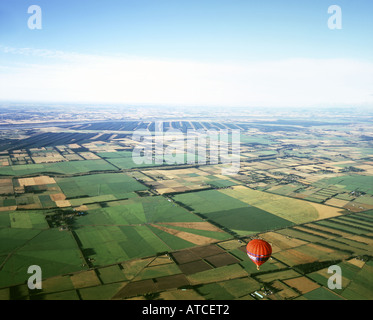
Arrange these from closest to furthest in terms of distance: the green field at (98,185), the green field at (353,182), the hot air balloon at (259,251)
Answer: the hot air balloon at (259,251) < the green field at (98,185) < the green field at (353,182)

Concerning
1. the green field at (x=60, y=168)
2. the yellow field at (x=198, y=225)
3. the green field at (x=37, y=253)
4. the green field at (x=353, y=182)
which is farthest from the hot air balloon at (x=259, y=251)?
the green field at (x=60, y=168)

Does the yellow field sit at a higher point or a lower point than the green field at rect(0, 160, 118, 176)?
lower

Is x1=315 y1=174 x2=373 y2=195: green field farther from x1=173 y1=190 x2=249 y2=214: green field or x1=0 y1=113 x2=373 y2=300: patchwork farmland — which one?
x1=173 y1=190 x2=249 y2=214: green field

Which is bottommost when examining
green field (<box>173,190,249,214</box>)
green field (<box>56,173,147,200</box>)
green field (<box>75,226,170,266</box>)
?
green field (<box>75,226,170,266</box>)

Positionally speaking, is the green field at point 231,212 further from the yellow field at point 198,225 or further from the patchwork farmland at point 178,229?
the yellow field at point 198,225

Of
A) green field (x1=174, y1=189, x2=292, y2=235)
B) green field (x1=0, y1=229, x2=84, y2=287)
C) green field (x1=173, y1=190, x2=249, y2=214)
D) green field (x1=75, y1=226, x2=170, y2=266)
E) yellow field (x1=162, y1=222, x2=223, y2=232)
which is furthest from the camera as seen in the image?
green field (x1=173, y1=190, x2=249, y2=214)

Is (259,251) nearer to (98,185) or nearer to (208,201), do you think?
(208,201)

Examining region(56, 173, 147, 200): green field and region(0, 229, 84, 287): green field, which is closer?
region(0, 229, 84, 287): green field

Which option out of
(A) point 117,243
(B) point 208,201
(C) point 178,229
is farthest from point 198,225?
(A) point 117,243

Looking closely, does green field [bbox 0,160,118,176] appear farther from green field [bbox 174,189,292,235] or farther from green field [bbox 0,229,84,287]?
green field [bbox 0,229,84,287]

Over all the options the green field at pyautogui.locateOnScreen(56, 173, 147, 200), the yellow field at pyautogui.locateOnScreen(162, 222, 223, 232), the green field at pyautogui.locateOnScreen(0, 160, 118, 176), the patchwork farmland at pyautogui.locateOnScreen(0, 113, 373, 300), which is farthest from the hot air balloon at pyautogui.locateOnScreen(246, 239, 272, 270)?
the green field at pyautogui.locateOnScreen(0, 160, 118, 176)

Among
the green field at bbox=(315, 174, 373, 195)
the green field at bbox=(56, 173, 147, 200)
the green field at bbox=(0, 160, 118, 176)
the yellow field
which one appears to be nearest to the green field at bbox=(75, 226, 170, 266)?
the yellow field

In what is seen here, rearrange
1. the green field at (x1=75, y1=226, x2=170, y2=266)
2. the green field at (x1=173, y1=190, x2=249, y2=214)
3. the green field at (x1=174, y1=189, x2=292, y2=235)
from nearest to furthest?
1. the green field at (x1=75, y1=226, x2=170, y2=266)
2. the green field at (x1=174, y1=189, x2=292, y2=235)
3. the green field at (x1=173, y1=190, x2=249, y2=214)
